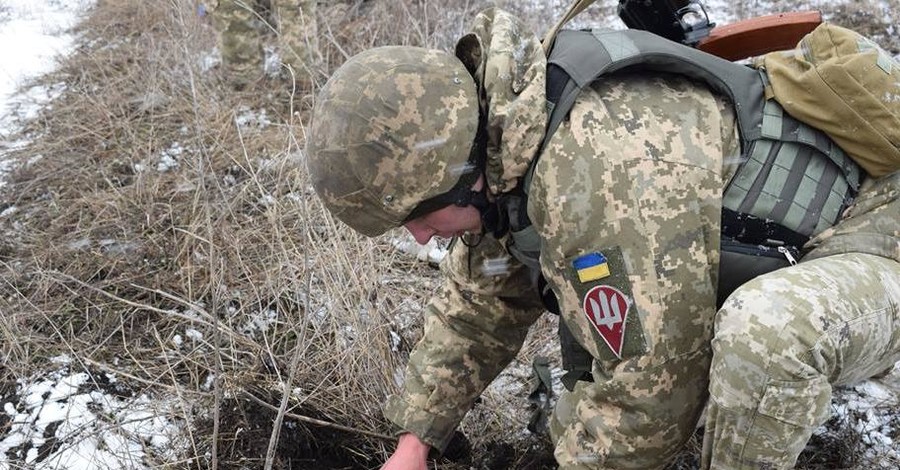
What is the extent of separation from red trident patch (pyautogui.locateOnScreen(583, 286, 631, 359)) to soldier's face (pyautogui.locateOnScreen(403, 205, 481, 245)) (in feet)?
1.09

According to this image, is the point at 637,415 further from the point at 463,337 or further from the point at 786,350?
the point at 463,337

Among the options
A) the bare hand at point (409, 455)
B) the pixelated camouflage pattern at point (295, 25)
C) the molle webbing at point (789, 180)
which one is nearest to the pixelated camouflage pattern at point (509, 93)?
the molle webbing at point (789, 180)

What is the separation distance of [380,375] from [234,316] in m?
0.77

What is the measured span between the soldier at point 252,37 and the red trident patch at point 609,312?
396 centimetres

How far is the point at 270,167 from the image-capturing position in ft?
12.1

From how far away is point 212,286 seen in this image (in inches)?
68.9

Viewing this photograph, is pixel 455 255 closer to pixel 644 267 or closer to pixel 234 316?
pixel 644 267

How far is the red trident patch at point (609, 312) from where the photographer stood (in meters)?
1.50

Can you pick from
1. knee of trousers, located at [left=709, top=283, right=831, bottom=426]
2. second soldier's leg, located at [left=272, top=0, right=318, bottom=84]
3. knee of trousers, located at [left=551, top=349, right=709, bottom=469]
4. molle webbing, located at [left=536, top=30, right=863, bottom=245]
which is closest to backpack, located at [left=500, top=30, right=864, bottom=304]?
molle webbing, located at [left=536, top=30, right=863, bottom=245]

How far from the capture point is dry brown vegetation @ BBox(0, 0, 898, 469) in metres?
2.34

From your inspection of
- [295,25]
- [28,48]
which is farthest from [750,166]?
[28,48]

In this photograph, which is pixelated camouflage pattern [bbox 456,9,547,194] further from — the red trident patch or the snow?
the snow

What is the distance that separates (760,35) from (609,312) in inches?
38.1

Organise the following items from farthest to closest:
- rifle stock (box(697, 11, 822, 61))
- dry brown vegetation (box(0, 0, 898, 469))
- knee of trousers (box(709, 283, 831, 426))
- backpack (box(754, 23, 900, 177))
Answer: dry brown vegetation (box(0, 0, 898, 469)) → rifle stock (box(697, 11, 822, 61)) → backpack (box(754, 23, 900, 177)) → knee of trousers (box(709, 283, 831, 426))
